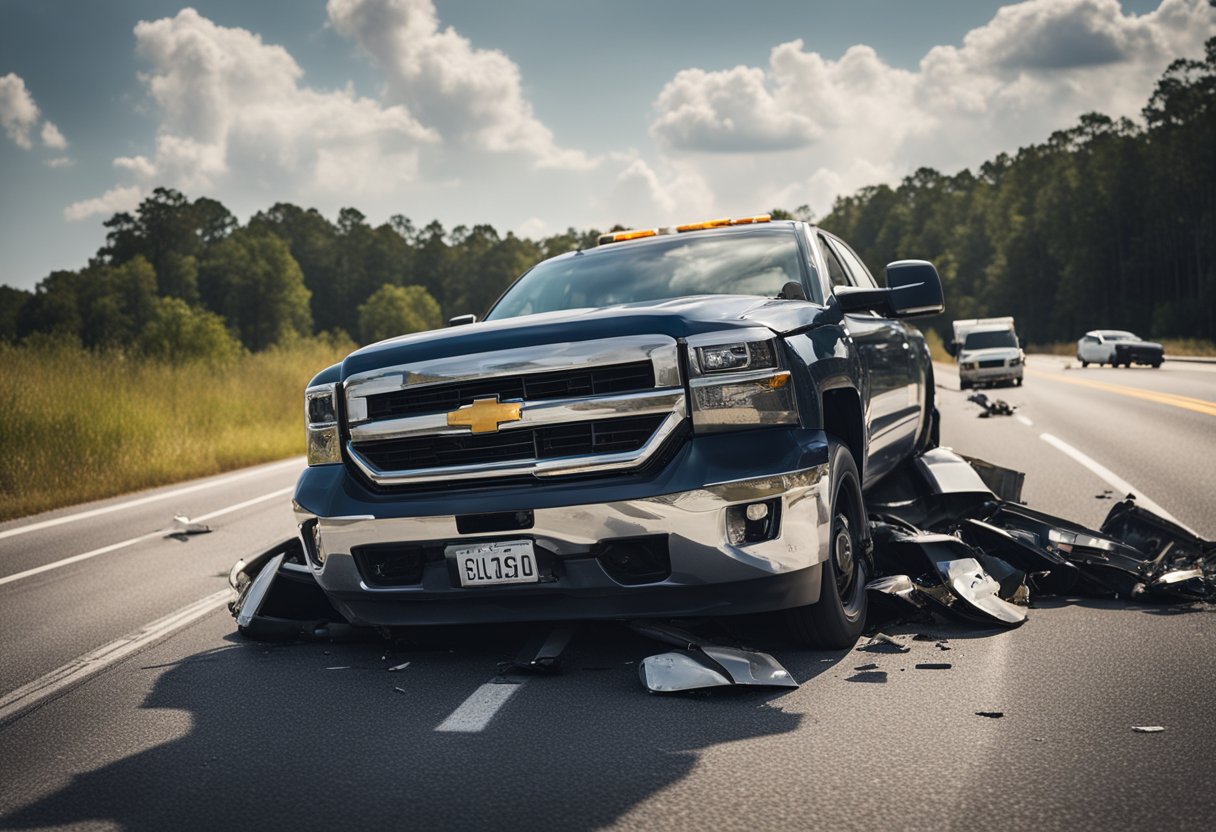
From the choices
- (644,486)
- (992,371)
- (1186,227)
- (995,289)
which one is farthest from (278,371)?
(995,289)

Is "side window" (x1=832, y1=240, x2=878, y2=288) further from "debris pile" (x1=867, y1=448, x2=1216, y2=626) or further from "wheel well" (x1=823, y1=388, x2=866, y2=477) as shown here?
"wheel well" (x1=823, y1=388, x2=866, y2=477)

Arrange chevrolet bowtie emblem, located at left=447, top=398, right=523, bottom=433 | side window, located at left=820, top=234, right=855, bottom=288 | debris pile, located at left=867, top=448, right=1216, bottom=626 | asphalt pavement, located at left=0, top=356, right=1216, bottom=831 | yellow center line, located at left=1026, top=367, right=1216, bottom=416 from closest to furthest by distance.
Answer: asphalt pavement, located at left=0, top=356, right=1216, bottom=831 → chevrolet bowtie emblem, located at left=447, top=398, right=523, bottom=433 → debris pile, located at left=867, top=448, right=1216, bottom=626 → side window, located at left=820, top=234, right=855, bottom=288 → yellow center line, located at left=1026, top=367, right=1216, bottom=416

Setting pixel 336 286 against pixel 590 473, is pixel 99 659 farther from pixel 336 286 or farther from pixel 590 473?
pixel 336 286

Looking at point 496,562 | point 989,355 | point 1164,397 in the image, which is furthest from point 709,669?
point 989,355

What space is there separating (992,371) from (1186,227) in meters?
66.7

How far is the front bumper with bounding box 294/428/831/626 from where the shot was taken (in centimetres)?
396

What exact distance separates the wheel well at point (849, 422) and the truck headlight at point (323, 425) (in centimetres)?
211

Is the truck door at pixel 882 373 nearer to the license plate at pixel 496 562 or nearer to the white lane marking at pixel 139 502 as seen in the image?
the license plate at pixel 496 562

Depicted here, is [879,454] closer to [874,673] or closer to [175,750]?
[874,673]

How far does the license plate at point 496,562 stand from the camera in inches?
161

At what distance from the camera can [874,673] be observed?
4.27 m

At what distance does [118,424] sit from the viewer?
17.2 meters

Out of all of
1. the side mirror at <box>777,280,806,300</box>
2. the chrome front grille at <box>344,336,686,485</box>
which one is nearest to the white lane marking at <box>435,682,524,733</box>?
the chrome front grille at <box>344,336,686,485</box>

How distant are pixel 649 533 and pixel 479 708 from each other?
88 cm
